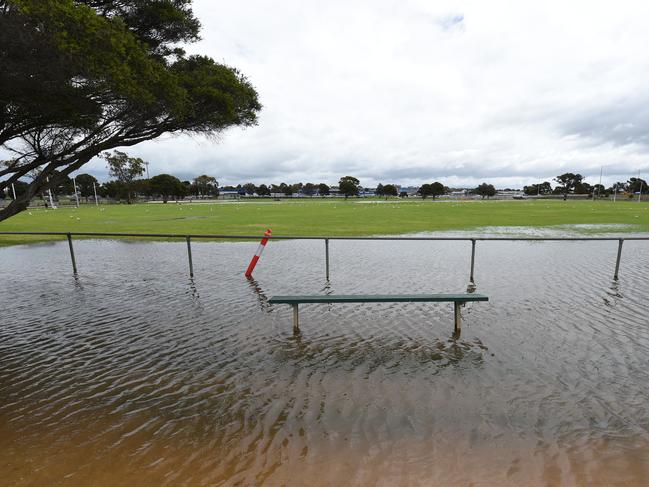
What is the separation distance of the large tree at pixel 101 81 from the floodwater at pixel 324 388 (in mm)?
4100

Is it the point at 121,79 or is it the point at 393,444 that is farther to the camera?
the point at 121,79

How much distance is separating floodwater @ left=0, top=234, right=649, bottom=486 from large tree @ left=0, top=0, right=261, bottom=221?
410 cm

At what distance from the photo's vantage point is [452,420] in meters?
3.81

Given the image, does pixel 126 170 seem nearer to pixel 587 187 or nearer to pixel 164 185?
pixel 164 185

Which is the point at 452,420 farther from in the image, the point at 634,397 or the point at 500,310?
the point at 500,310

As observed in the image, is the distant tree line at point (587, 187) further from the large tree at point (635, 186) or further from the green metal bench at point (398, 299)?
the green metal bench at point (398, 299)

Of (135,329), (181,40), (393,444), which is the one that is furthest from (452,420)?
(181,40)

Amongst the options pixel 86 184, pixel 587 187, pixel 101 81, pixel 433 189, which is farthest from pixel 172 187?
pixel 587 187

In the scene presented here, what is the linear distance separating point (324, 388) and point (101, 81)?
639 centimetres

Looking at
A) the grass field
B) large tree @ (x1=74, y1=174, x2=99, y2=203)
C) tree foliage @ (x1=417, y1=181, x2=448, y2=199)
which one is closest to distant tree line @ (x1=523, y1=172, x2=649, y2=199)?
tree foliage @ (x1=417, y1=181, x2=448, y2=199)

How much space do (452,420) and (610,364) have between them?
9.21ft

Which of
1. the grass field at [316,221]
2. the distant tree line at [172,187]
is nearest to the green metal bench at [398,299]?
the grass field at [316,221]

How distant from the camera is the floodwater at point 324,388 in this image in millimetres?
3232

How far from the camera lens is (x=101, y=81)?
6.41 m
